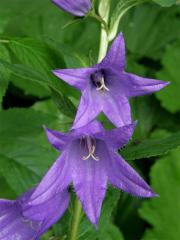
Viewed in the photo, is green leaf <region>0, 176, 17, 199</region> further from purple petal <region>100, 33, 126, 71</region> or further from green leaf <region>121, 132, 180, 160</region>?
purple petal <region>100, 33, 126, 71</region>

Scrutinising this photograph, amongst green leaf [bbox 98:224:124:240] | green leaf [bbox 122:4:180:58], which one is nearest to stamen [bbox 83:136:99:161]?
green leaf [bbox 98:224:124:240]

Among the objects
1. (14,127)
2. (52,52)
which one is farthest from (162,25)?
(52,52)

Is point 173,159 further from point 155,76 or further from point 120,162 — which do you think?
point 120,162

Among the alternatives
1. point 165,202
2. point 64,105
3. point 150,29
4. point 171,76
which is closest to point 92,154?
point 64,105

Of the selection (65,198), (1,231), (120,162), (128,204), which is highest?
(120,162)

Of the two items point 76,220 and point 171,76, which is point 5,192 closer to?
point 76,220

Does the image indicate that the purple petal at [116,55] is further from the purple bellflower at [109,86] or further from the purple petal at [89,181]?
the purple petal at [89,181]

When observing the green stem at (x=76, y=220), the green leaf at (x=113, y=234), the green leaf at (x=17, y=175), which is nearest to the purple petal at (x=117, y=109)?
the green stem at (x=76, y=220)
